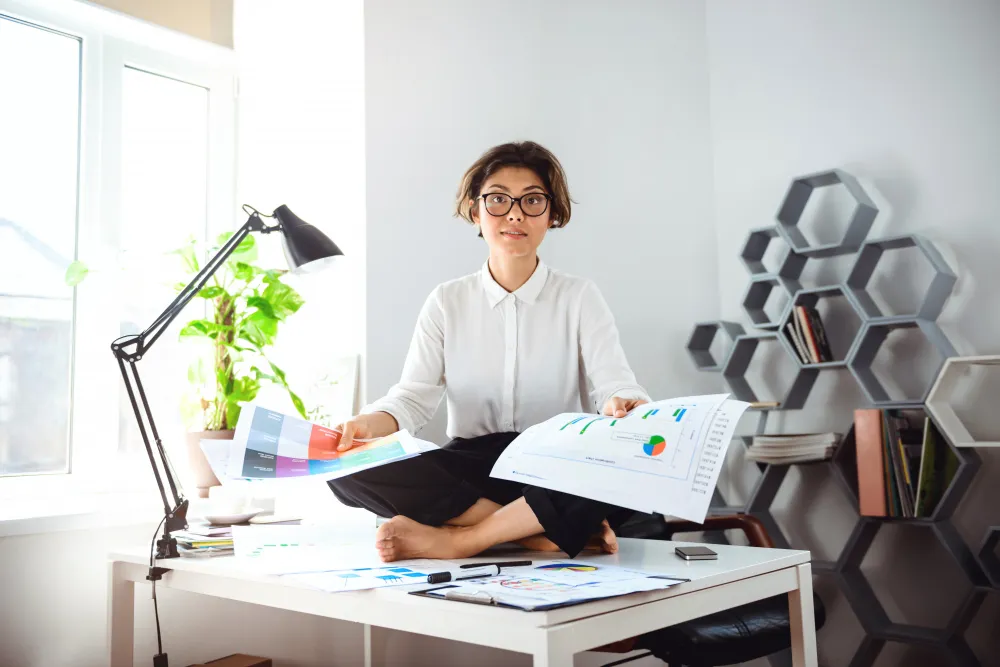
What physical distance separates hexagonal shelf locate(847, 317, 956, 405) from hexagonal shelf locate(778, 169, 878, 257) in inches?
11.1

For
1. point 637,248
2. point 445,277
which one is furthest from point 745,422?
point 445,277

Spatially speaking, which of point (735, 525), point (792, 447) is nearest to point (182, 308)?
point (735, 525)

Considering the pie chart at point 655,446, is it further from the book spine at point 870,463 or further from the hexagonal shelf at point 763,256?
the hexagonal shelf at point 763,256

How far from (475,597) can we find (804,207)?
229 cm

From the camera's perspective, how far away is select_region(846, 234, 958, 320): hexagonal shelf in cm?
233

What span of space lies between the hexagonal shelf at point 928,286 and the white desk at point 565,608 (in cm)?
139

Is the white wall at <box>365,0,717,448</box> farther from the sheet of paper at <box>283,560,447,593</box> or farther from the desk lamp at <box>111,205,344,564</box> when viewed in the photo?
the sheet of paper at <box>283,560,447,593</box>

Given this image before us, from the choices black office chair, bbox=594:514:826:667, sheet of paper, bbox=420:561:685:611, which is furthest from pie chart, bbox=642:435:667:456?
black office chair, bbox=594:514:826:667

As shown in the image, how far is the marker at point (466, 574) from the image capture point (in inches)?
40.5

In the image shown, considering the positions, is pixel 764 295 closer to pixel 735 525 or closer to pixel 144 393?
pixel 735 525

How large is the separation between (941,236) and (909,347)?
35cm

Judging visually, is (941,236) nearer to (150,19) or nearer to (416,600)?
(416,600)

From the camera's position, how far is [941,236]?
248 centimetres

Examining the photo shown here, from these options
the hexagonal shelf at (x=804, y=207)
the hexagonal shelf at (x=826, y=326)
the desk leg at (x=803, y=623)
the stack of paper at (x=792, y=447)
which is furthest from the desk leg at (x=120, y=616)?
the hexagonal shelf at (x=804, y=207)
